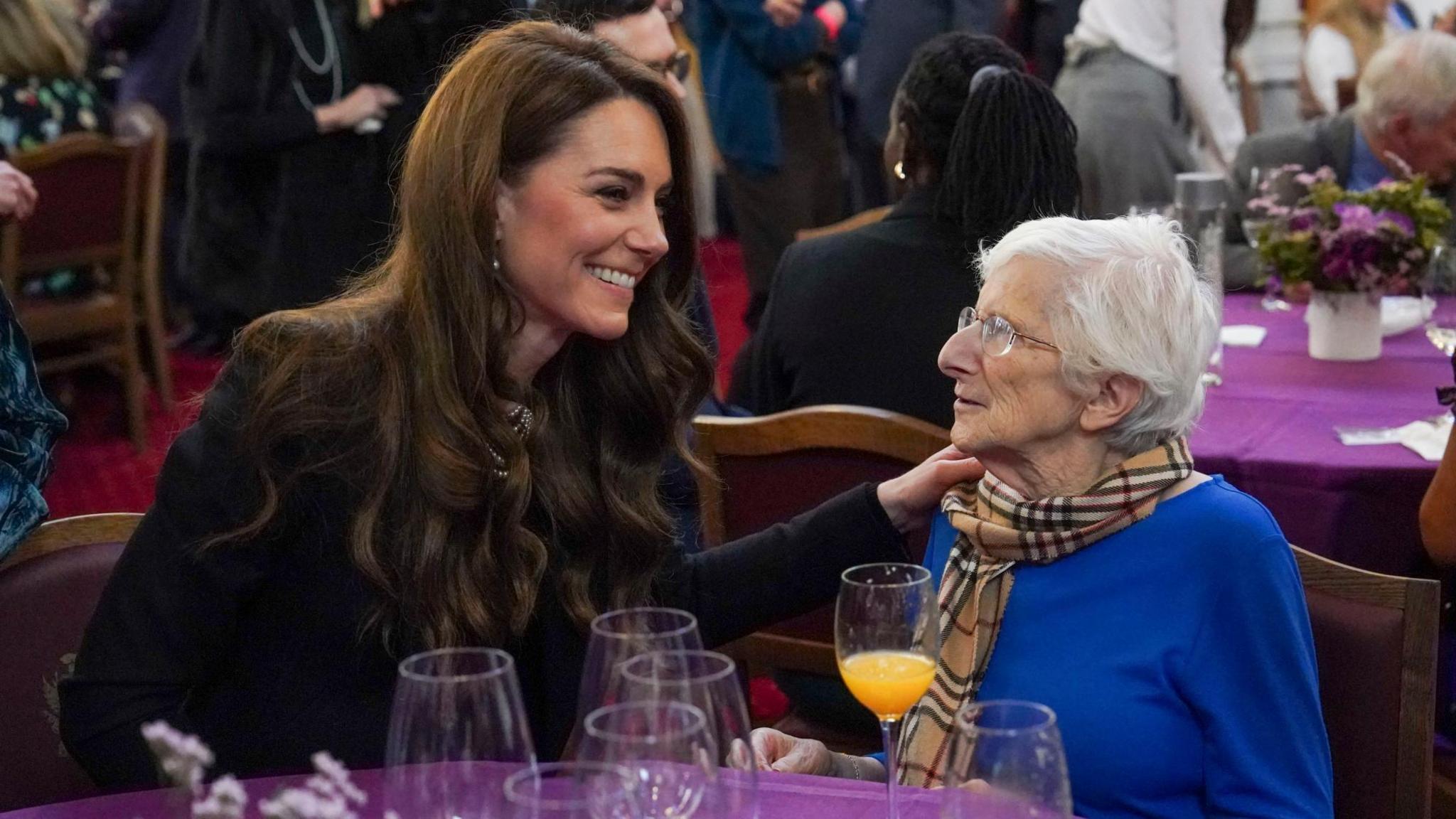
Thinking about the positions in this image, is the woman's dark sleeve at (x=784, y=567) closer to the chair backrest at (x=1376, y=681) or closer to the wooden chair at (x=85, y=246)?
the chair backrest at (x=1376, y=681)

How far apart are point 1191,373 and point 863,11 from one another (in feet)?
14.4

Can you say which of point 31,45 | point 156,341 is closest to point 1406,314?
point 31,45

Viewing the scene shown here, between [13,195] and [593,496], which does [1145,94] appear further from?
[593,496]

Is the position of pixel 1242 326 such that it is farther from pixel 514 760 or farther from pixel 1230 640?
pixel 514 760

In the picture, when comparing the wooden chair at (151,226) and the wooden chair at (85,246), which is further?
the wooden chair at (151,226)

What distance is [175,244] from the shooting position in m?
7.00

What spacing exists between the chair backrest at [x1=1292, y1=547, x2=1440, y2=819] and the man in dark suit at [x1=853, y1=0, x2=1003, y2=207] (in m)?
4.14

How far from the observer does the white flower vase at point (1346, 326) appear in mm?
3117

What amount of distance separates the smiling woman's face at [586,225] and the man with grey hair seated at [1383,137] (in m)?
2.15

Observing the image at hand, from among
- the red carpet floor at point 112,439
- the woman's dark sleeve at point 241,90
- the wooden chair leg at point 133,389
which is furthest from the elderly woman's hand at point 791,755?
the wooden chair leg at point 133,389

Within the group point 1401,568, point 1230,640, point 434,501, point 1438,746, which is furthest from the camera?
point 1401,568

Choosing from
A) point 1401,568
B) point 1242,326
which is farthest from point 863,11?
point 1401,568

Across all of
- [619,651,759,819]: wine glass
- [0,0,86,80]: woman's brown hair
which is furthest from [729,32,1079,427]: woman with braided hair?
[0,0,86,80]: woman's brown hair

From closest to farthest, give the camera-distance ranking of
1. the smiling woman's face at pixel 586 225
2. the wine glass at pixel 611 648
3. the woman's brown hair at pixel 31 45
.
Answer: the wine glass at pixel 611 648 < the smiling woman's face at pixel 586 225 < the woman's brown hair at pixel 31 45
